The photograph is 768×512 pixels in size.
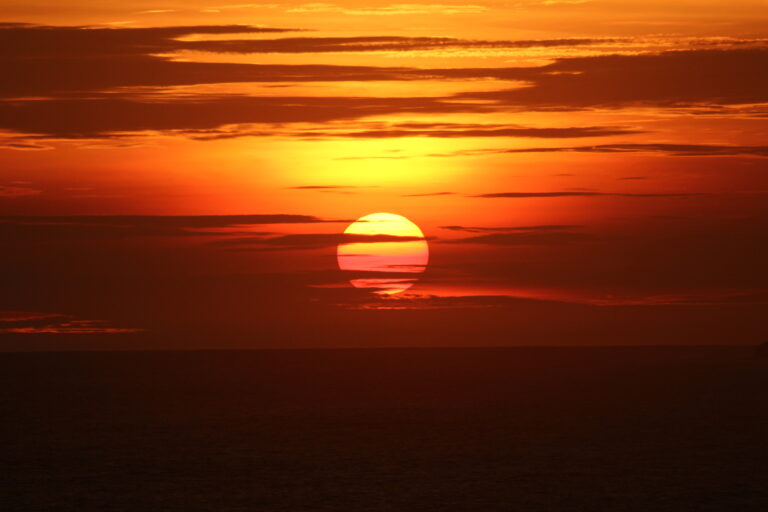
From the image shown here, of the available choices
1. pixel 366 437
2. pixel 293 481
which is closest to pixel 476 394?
pixel 366 437

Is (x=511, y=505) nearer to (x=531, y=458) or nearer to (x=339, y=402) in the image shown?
(x=531, y=458)

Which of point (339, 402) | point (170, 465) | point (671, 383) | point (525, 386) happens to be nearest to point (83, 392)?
point (339, 402)

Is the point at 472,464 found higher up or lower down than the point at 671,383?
lower down

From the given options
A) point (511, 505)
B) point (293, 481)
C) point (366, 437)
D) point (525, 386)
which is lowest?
point (511, 505)

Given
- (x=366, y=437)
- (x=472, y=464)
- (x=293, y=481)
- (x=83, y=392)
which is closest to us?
(x=293, y=481)

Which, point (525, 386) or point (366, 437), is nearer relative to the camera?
point (366, 437)

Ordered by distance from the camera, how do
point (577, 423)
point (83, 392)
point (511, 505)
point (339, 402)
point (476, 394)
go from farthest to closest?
point (83, 392) → point (476, 394) → point (339, 402) → point (577, 423) → point (511, 505)
